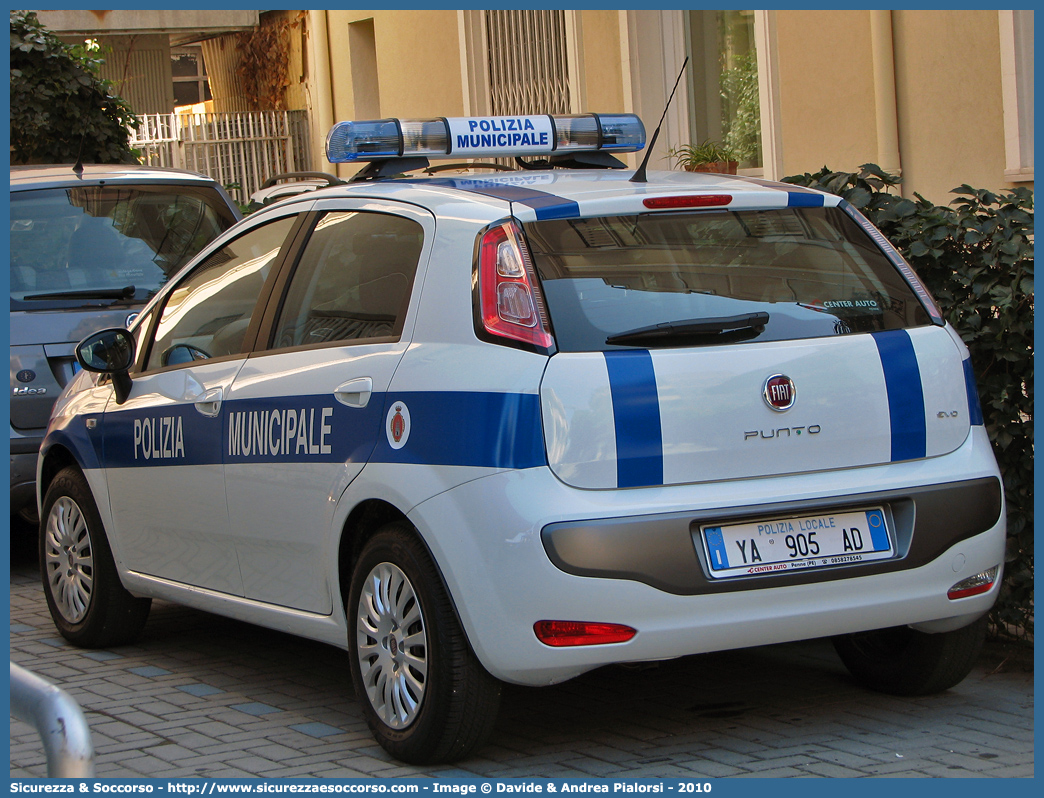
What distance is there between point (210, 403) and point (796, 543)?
2141 mm

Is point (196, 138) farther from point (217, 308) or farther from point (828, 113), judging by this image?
point (217, 308)

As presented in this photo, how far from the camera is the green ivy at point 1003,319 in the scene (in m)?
4.85

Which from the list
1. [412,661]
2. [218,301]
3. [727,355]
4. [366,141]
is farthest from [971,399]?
[218,301]

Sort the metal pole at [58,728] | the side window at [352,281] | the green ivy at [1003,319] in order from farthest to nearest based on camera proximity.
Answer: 1. the green ivy at [1003,319]
2. the side window at [352,281]
3. the metal pole at [58,728]

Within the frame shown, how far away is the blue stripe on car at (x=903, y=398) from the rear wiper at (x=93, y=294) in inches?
172

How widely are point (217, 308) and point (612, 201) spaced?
180cm

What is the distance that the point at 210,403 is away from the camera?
501cm

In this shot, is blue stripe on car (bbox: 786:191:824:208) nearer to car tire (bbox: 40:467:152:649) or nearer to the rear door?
the rear door

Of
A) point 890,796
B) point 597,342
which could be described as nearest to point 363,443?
point 597,342

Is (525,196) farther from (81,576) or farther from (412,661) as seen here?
(81,576)

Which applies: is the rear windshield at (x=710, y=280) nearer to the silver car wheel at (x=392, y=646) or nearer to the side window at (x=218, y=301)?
A: the silver car wheel at (x=392, y=646)

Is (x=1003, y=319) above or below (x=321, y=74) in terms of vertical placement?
below

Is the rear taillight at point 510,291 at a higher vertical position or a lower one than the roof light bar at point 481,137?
lower

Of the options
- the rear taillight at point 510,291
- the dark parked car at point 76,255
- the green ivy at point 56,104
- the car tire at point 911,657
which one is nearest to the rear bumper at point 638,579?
the rear taillight at point 510,291
